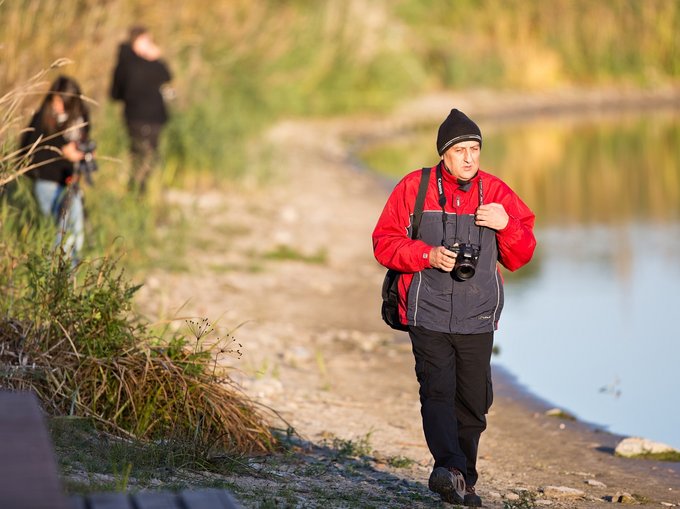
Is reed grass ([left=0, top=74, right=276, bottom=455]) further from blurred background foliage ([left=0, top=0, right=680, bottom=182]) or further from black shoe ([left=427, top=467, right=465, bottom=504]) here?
blurred background foliage ([left=0, top=0, right=680, bottom=182])

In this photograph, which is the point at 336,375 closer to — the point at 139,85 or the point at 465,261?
the point at 465,261

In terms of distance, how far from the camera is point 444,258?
501 centimetres

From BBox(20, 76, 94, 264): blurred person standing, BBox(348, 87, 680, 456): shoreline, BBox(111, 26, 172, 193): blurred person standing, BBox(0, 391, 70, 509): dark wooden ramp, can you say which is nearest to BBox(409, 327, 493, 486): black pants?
BBox(0, 391, 70, 509): dark wooden ramp

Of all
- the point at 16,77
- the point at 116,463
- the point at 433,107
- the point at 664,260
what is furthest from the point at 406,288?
the point at 433,107

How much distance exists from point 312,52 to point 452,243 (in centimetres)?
2095

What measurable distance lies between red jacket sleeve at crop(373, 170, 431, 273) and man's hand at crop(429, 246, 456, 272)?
60 millimetres

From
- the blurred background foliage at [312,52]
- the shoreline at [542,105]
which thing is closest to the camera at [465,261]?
the blurred background foliage at [312,52]

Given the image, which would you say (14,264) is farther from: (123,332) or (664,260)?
(664,260)

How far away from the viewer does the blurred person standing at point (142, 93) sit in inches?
497

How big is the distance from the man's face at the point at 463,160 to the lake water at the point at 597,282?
3.66 meters

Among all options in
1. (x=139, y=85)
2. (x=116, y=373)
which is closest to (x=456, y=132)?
(x=116, y=373)

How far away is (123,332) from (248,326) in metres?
3.46

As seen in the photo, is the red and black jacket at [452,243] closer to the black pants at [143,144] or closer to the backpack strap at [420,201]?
the backpack strap at [420,201]

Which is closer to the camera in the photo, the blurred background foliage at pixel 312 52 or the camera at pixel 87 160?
the camera at pixel 87 160
